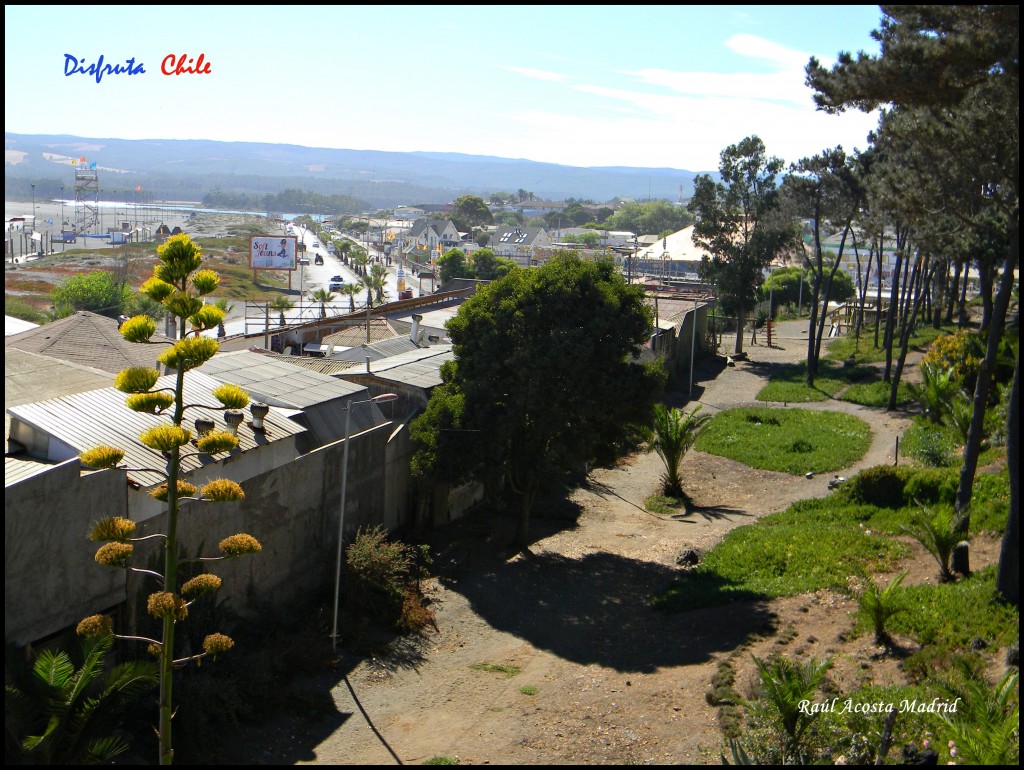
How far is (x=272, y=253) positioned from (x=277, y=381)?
185 ft

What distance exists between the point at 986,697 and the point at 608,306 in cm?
1044

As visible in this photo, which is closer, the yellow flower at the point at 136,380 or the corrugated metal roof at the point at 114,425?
the yellow flower at the point at 136,380

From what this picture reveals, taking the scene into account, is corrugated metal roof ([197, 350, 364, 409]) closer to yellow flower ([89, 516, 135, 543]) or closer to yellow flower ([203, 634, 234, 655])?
yellow flower ([203, 634, 234, 655])

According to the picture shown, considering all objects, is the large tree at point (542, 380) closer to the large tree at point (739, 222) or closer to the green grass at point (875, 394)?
the green grass at point (875, 394)

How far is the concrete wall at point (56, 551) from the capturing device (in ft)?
36.1

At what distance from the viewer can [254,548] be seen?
923cm

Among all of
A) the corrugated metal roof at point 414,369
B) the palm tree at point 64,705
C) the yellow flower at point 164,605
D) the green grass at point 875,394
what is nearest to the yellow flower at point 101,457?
the yellow flower at point 164,605

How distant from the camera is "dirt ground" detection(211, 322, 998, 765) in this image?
11623 mm

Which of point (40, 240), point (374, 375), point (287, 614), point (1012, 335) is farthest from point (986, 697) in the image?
point (40, 240)

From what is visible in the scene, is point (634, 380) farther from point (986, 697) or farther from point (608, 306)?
point (986, 697)

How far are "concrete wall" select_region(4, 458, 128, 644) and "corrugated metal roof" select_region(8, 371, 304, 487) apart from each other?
0.88 m

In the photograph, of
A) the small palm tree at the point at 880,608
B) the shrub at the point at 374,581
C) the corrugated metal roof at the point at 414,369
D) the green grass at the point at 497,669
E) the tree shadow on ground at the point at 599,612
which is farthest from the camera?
the corrugated metal roof at the point at 414,369

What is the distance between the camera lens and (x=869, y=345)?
1747 inches

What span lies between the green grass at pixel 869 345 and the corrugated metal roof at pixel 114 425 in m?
31.2
